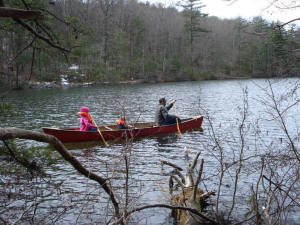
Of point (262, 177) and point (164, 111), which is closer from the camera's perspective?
point (262, 177)

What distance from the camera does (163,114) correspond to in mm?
12242

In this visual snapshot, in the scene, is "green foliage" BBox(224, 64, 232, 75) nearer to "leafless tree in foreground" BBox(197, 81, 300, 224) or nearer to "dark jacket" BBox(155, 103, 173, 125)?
"dark jacket" BBox(155, 103, 173, 125)

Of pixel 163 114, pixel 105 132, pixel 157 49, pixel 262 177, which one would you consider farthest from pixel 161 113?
pixel 157 49

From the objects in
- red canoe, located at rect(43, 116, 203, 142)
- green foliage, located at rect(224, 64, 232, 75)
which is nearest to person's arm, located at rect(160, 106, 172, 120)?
red canoe, located at rect(43, 116, 203, 142)

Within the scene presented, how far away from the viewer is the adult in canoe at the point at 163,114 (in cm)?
1211

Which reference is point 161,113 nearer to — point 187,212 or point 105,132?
point 105,132

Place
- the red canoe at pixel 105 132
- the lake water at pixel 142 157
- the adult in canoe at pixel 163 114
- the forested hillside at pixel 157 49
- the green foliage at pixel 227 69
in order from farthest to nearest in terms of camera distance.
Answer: the green foliage at pixel 227 69, the forested hillside at pixel 157 49, the adult in canoe at pixel 163 114, the red canoe at pixel 105 132, the lake water at pixel 142 157

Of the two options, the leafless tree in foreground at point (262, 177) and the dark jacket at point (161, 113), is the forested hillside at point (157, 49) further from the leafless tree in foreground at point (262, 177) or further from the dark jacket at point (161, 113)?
the leafless tree in foreground at point (262, 177)

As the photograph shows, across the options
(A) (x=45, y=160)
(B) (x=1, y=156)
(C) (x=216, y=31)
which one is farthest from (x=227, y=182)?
(C) (x=216, y=31)

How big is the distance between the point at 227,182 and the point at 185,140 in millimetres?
4700

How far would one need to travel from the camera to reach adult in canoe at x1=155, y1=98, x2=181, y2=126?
477 inches

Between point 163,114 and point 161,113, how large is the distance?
0.16m

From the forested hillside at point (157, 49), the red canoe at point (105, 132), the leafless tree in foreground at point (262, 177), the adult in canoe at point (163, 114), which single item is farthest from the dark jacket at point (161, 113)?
the forested hillside at point (157, 49)

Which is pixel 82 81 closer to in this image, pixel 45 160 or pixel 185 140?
pixel 185 140
